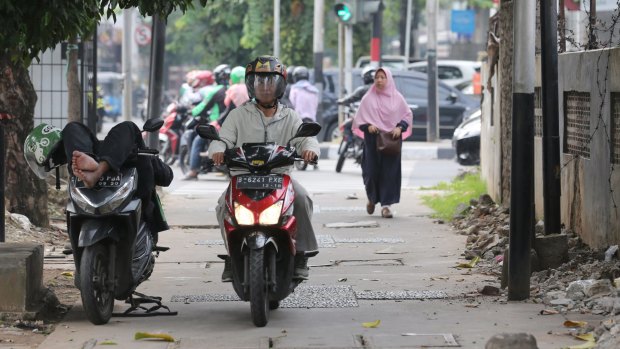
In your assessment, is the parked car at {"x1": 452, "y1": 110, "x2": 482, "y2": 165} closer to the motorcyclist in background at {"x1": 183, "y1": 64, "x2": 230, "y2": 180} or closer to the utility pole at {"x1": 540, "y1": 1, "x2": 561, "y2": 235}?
the motorcyclist in background at {"x1": 183, "y1": 64, "x2": 230, "y2": 180}

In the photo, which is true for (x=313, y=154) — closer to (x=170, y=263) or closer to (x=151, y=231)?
(x=151, y=231)

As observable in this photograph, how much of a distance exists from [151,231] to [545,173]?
3.01 m

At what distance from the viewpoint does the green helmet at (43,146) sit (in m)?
7.89

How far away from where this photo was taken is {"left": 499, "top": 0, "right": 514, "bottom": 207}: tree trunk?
43.9ft

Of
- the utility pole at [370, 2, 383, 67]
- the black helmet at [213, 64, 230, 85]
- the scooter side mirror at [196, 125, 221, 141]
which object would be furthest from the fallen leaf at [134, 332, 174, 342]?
the utility pole at [370, 2, 383, 67]

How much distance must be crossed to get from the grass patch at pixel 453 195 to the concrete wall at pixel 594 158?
11.4ft

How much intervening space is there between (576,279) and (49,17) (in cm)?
375

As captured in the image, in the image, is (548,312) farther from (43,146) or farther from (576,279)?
(43,146)

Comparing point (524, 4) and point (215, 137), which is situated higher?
point (524, 4)

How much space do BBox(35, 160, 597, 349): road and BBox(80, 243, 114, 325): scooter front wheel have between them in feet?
0.33

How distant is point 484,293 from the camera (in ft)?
29.4

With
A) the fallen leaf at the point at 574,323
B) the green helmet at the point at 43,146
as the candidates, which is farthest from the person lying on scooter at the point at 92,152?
the fallen leaf at the point at 574,323

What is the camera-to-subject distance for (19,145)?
1202cm

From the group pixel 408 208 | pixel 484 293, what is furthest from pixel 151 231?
pixel 408 208
